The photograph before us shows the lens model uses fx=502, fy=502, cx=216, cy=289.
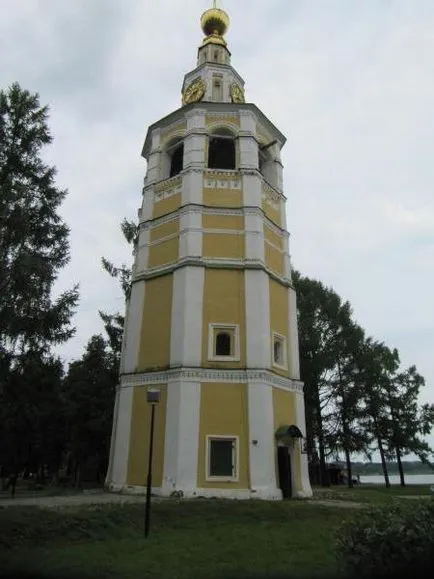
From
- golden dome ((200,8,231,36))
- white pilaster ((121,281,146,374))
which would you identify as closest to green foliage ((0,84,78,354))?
white pilaster ((121,281,146,374))

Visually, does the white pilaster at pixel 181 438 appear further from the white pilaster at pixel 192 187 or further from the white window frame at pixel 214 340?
the white pilaster at pixel 192 187

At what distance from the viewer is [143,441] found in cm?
1688

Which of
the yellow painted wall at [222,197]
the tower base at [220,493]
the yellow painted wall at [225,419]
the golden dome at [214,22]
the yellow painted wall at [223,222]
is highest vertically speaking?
the golden dome at [214,22]

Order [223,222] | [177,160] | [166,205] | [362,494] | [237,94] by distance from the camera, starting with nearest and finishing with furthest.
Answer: [223,222], [362,494], [166,205], [177,160], [237,94]

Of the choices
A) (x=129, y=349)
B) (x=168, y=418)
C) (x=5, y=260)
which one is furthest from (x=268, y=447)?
(x=5, y=260)

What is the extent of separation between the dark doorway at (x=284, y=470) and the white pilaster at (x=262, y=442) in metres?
0.94

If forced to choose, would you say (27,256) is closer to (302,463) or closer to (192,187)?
(192,187)

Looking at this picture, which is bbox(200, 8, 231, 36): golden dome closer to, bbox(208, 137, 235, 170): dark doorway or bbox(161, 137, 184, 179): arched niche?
bbox(208, 137, 235, 170): dark doorway

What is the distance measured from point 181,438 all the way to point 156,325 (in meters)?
4.52

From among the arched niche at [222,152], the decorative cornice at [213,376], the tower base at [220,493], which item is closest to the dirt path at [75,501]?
the tower base at [220,493]

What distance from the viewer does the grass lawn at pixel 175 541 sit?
727 centimetres

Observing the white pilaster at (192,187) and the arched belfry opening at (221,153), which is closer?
the white pilaster at (192,187)

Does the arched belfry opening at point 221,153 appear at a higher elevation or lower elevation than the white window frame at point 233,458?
higher

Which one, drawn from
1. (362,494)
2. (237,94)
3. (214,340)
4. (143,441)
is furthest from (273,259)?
(362,494)
